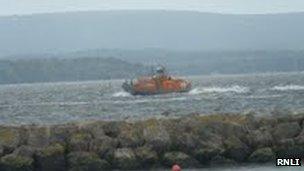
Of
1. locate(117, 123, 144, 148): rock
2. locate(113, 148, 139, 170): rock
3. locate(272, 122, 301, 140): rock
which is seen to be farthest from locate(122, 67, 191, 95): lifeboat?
locate(113, 148, 139, 170): rock

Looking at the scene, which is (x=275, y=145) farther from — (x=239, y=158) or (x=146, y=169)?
(x=146, y=169)

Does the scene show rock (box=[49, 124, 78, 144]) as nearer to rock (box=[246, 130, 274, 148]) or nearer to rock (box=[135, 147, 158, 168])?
rock (box=[135, 147, 158, 168])

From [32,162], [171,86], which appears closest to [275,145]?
[32,162]

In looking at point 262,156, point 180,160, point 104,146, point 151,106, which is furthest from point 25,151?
point 151,106

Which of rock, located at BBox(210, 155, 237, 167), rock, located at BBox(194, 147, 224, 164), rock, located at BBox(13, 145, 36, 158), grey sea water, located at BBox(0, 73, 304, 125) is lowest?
grey sea water, located at BBox(0, 73, 304, 125)

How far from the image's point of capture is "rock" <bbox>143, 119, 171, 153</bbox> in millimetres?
27016

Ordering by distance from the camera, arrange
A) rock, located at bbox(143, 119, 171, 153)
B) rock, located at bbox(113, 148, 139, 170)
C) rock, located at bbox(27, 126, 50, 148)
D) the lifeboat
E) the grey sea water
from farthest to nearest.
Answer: the lifeboat < the grey sea water < rock, located at bbox(27, 126, 50, 148) < rock, located at bbox(143, 119, 171, 153) < rock, located at bbox(113, 148, 139, 170)

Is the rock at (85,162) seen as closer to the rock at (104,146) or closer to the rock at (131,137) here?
the rock at (104,146)

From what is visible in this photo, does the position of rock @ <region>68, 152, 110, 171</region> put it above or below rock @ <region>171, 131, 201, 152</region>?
below

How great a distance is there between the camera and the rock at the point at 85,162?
26500 mm

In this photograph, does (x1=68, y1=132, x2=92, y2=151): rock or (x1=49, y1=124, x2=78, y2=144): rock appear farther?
(x1=49, y1=124, x2=78, y2=144): rock

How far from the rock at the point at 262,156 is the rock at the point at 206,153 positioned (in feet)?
3.18

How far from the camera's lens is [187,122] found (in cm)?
2866

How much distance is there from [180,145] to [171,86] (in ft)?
213
